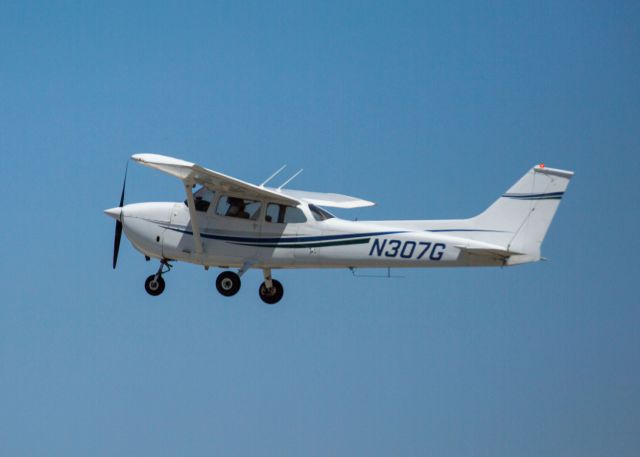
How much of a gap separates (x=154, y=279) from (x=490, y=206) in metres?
6.49

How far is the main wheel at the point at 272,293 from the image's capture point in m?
36.1

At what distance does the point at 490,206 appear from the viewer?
34406mm

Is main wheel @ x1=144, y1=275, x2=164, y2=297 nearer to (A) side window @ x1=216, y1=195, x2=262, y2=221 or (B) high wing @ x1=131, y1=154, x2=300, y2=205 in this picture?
(A) side window @ x1=216, y1=195, x2=262, y2=221

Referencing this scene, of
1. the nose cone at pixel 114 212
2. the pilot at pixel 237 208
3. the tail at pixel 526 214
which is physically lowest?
the nose cone at pixel 114 212

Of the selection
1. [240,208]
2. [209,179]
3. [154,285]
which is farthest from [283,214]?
[154,285]

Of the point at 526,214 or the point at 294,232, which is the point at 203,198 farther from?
the point at 526,214

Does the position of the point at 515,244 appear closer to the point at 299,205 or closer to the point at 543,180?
the point at 543,180

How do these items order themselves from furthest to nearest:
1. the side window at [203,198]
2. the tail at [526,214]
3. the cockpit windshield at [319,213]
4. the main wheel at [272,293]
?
the main wheel at [272,293] → the side window at [203,198] → the cockpit windshield at [319,213] → the tail at [526,214]

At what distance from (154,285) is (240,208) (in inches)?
95.4

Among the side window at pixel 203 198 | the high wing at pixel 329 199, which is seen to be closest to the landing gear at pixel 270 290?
the side window at pixel 203 198

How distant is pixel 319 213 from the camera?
1382 inches

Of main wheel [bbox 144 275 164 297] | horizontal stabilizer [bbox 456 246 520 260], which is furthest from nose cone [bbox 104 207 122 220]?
horizontal stabilizer [bbox 456 246 520 260]

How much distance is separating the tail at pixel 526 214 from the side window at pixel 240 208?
13.1 ft

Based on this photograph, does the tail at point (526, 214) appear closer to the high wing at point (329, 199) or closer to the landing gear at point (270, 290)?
the landing gear at point (270, 290)
